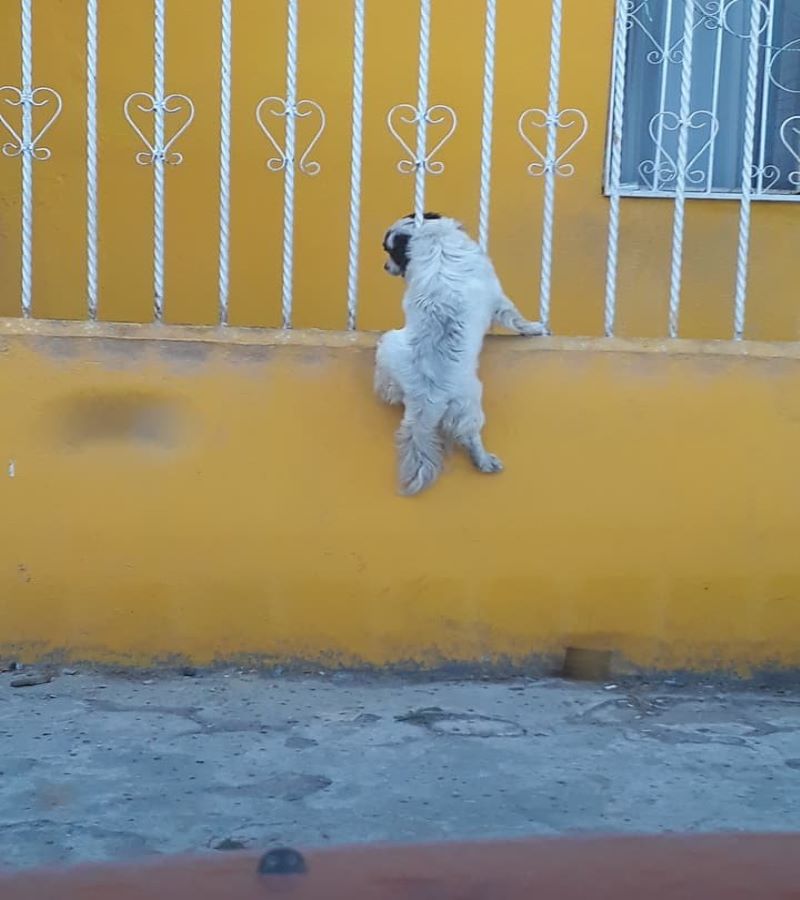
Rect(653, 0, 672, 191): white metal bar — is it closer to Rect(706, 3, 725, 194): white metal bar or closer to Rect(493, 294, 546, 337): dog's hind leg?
Rect(706, 3, 725, 194): white metal bar

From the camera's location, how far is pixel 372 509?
4.38 meters

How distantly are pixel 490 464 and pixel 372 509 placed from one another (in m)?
0.41

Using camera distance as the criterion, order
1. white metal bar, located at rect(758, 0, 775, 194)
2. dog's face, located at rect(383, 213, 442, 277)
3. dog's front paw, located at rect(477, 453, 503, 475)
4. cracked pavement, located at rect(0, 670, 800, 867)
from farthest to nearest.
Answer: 1. white metal bar, located at rect(758, 0, 775, 194)
2. dog's face, located at rect(383, 213, 442, 277)
3. dog's front paw, located at rect(477, 453, 503, 475)
4. cracked pavement, located at rect(0, 670, 800, 867)

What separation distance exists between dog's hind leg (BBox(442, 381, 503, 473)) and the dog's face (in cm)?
50

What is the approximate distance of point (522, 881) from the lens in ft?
9.23

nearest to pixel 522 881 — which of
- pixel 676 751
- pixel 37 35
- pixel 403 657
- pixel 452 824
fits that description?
pixel 452 824

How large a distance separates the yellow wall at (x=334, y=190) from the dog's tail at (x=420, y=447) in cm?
175

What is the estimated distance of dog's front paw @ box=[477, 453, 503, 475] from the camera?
4.34 m

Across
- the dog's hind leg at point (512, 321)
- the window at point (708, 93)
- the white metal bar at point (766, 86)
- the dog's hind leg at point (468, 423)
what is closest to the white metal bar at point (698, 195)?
the window at point (708, 93)

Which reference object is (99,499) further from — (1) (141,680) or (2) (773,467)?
(2) (773,467)

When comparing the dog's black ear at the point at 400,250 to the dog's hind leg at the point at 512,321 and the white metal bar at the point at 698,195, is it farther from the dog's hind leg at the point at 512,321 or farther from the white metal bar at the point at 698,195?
the white metal bar at the point at 698,195

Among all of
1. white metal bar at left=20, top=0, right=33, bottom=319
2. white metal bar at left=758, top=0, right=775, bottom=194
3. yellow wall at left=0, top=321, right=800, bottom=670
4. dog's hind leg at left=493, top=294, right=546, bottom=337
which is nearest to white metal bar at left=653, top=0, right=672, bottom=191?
white metal bar at left=758, top=0, right=775, bottom=194

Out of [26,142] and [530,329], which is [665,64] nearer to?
[530,329]

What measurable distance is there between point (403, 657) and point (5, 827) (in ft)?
5.10
